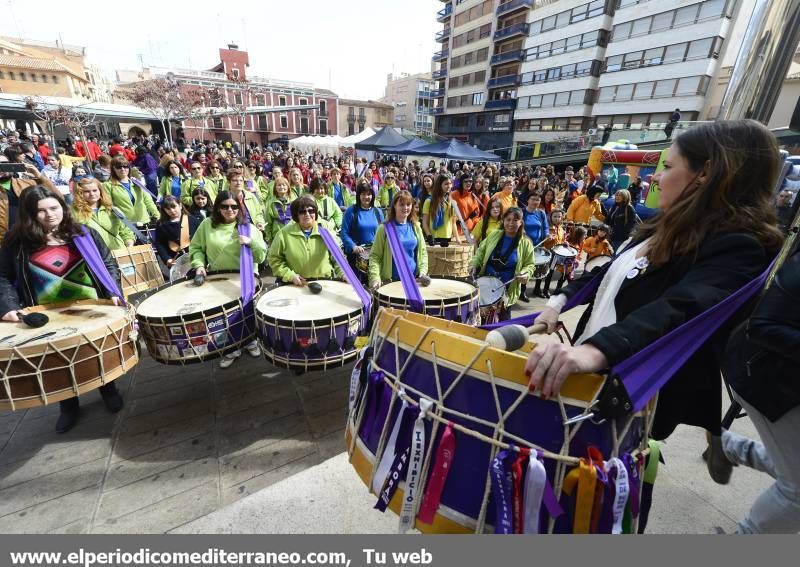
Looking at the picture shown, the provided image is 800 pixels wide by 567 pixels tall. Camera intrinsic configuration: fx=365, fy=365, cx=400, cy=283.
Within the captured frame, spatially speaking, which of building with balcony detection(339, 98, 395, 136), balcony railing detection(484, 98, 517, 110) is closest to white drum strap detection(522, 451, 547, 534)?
Result: balcony railing detection(484, 98, 517, 110)

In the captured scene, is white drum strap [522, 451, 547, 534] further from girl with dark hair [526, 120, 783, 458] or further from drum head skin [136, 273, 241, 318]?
drum head skin [136, 273, 241, 318]

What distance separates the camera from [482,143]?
46.0 meters

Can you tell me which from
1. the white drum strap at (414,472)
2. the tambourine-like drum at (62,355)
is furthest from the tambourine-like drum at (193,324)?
the white drum strap at (414,472)

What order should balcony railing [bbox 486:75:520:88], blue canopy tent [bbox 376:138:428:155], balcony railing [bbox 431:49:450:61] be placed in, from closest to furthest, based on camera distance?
1. blue canopy tent [bbox 376:138:428:155]
2. balcony railing [bbox 486:75:520:88]
3. balcony railing [bbox 431:49:450:61]

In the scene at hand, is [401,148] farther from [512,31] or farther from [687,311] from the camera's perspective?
[512,31]

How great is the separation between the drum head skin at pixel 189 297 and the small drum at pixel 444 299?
1234 millimetres

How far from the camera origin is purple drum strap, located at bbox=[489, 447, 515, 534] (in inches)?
44.1

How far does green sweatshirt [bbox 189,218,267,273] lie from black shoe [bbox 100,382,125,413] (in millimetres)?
1308

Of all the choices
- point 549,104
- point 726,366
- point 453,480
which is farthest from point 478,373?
point 549,104

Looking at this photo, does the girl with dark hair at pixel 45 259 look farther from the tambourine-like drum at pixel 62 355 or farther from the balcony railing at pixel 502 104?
the balcony railing at pixel 502 104

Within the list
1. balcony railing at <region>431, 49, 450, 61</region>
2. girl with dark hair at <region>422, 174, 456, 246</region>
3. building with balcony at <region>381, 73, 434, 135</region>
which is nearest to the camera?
girl with dark hair at <region>422, 174, 456, 246</region>

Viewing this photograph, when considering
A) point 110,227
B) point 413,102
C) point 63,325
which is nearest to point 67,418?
point 63,325

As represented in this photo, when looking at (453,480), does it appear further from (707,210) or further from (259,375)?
(259,375)
